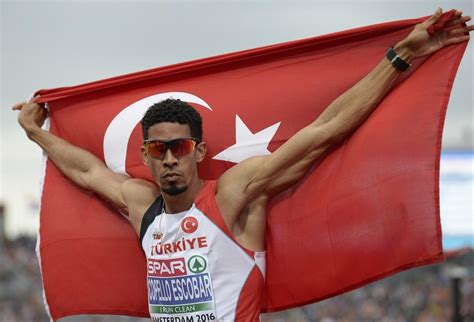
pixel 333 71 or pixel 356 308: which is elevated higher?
pixel 333 71

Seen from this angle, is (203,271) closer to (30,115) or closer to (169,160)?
(169,160)

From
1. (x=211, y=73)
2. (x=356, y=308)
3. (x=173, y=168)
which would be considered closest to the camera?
(x=173, y=168)

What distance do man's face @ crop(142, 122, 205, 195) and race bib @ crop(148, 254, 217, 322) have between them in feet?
1.67

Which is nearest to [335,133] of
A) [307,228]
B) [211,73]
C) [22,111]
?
[307,228]

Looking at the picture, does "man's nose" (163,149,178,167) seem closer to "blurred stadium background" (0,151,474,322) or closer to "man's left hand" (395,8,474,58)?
"man's left hand" (395,8,474,58)

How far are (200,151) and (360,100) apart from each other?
46.7 inches

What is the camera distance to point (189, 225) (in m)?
7.25

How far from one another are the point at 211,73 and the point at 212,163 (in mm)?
755

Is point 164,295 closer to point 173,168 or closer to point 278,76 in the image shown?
point 173,168

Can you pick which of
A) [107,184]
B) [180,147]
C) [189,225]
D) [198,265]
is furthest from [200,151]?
[107,184]

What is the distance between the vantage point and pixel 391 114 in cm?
727

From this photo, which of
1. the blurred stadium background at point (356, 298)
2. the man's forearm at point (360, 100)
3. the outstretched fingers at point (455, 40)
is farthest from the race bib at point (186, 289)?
the blurred stadium background at point (356, 298)

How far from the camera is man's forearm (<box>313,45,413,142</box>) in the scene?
726cm

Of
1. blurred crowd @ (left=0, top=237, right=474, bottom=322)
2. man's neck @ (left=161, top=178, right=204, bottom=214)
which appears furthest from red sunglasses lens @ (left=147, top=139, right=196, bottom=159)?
blurred crowd @ (left=0, top=237, right=474, bottom=322)
